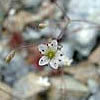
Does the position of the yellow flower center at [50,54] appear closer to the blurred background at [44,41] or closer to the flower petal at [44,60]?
the flower petal at [44,60]

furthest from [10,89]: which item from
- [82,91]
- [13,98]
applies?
[82,91]

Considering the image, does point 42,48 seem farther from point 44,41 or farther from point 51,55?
point 44,41

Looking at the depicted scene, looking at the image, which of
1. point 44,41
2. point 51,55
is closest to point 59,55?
point 51,55

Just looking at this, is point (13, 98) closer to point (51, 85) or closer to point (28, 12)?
point (51, 85)

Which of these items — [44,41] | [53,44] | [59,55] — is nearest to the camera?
[53,44]

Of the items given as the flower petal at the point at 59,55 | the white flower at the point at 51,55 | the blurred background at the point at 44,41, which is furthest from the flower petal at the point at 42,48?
the blurred background at the point at 44,41

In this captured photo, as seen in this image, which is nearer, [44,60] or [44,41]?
[44,60]
